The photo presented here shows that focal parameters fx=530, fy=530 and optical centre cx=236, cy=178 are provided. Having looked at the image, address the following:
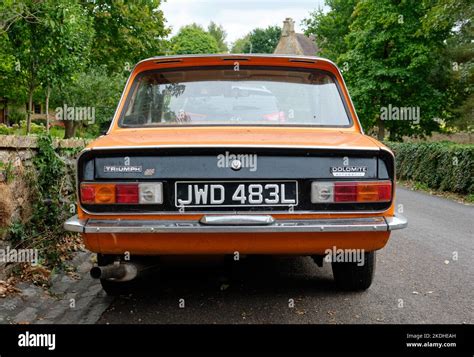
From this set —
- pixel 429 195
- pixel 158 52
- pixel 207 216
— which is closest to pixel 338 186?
pixel 207 216

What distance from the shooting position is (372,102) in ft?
96.1

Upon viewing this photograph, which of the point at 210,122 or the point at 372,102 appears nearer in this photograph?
the point at 210,122

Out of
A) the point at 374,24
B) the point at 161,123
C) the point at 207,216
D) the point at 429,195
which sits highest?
the point at 374,24

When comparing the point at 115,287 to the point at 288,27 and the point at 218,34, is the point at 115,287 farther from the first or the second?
the point at 218,34

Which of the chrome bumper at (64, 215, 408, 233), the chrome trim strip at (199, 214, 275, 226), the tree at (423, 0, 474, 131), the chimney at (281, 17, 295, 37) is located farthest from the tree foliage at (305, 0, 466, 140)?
the chimney at (281, 17, 295, 37)

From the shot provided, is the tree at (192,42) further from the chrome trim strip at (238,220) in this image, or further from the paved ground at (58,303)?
the chrome trim strip at (238,220)

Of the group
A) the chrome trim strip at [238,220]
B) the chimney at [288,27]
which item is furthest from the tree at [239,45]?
the chrome trim strip at [238,220]

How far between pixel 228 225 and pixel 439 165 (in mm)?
13247

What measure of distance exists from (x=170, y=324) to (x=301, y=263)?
223 cm

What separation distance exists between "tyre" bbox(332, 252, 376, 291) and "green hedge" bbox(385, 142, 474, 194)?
9.84m

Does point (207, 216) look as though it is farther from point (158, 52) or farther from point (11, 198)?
point (158, 52)

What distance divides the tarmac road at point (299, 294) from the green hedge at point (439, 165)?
7600 millimetres
